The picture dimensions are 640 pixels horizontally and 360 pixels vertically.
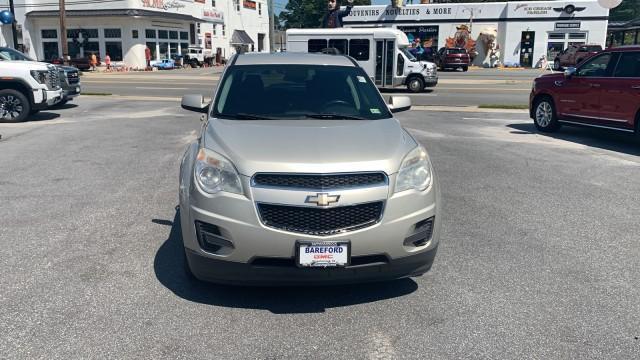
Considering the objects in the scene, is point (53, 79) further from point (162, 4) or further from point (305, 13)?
point (305, 13)

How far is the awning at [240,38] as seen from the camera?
6344cm

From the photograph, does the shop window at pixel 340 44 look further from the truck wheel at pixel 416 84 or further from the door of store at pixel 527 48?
the door of store at pixel 527 48

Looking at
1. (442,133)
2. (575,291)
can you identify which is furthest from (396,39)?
(575,291)

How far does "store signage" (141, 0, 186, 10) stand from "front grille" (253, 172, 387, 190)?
45.6 meters

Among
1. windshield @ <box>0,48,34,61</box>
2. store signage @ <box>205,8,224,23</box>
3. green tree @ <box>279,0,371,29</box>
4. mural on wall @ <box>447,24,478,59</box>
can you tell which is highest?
green tree @ <box>279,0,371,29</box>

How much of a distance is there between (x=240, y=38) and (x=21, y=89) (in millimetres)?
52552

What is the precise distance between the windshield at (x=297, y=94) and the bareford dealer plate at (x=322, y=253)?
156cm

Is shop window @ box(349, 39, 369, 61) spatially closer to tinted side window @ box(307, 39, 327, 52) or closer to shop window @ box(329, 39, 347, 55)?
shop window @ box(329, 39, 347, 55)

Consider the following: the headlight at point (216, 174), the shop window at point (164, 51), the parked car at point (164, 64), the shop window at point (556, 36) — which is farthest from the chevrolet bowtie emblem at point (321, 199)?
the shop window at point (556, 36)

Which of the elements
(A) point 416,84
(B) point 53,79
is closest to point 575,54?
(A) point 416,84

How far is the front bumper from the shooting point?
3629 mm

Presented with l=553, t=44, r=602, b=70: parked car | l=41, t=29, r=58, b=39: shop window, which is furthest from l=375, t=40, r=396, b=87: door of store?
l=41, t=29, r=58, b=39: shop window

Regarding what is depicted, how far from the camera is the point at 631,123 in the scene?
34.4ft

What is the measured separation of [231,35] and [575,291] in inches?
2471
